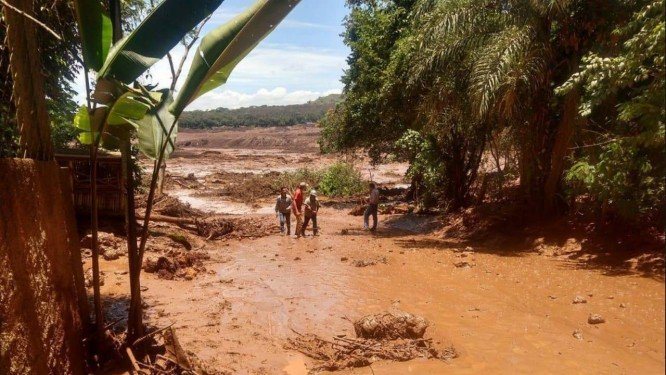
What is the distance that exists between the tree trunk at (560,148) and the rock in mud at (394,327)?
210 inches

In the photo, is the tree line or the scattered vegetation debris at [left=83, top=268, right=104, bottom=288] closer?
the tree line

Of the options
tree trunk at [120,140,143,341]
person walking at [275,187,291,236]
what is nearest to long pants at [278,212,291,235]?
person walking at [275,187,291,236]

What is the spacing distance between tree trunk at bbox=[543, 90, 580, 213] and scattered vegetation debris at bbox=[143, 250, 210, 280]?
7.20 m

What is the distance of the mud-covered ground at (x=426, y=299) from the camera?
5.03 metres

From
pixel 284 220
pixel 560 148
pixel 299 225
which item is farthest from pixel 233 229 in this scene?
pixel 560 148

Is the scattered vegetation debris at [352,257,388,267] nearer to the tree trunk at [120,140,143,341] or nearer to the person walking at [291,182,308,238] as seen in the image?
the person walking at [291,182,308,238]

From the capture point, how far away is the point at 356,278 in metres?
8.88

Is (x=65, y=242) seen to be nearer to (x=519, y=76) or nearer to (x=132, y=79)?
(x=132, y=79)

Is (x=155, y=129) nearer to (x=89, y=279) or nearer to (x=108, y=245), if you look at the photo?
(x=89, y=279)

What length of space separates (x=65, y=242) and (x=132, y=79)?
137 centimetres

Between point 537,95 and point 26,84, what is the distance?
9.35 meters

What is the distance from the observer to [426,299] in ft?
24.4

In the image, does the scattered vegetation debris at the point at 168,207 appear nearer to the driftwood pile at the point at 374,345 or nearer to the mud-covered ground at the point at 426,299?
the mud-covered ground at the point at 426,299

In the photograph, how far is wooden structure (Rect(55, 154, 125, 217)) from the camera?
10309 mm
